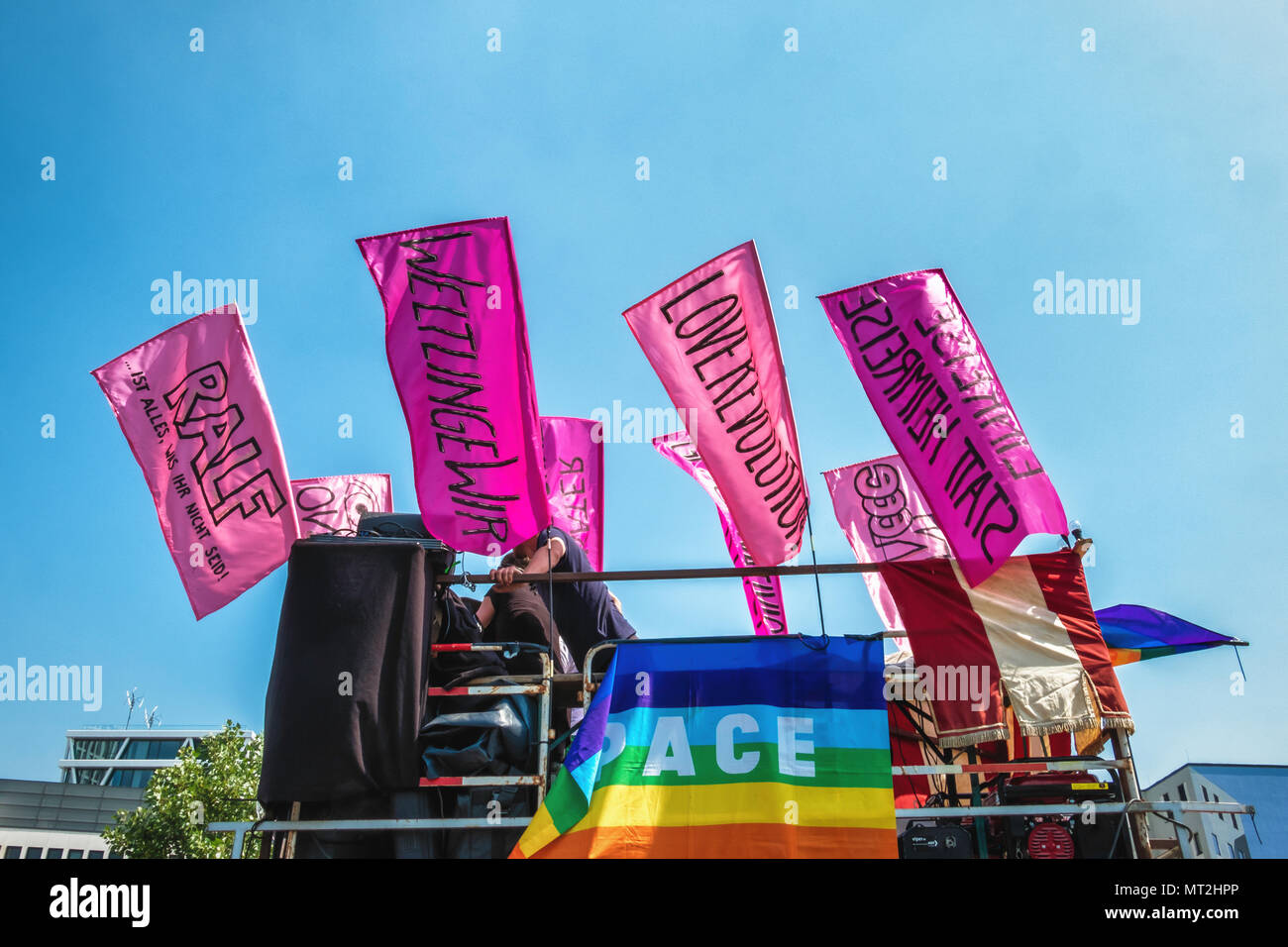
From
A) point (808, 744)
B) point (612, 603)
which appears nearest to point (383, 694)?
point (612, 603)

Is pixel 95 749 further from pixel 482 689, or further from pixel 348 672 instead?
pixel 482 689

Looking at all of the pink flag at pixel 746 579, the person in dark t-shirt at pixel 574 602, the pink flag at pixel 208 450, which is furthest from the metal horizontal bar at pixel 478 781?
the pink flag at pixel 746 579

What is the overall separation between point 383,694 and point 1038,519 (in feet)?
16.2

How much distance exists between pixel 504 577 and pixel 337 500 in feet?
18.5

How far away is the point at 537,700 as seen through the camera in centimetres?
641

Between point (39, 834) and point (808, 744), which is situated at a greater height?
point (808, 744)

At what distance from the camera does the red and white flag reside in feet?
19.9

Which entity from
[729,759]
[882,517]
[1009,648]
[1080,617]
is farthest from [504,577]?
[882,517]

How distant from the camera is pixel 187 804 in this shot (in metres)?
32.1

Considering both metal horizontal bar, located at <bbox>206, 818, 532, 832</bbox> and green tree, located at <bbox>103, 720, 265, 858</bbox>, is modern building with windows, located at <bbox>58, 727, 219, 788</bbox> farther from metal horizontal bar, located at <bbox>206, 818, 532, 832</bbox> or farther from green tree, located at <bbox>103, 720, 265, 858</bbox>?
metal horizontal bar, located at <bbox>206, 818, 532, 832</bbox>

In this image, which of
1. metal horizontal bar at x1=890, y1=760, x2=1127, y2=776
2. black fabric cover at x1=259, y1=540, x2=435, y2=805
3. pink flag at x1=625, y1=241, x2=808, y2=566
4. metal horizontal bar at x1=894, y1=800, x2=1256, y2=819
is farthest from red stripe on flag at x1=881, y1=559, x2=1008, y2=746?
black fabric cover at x1=259, y1=540, x2=435, y2=805

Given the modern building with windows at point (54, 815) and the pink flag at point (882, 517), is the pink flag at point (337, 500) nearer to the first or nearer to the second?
the pink flag at point (882, 517)
